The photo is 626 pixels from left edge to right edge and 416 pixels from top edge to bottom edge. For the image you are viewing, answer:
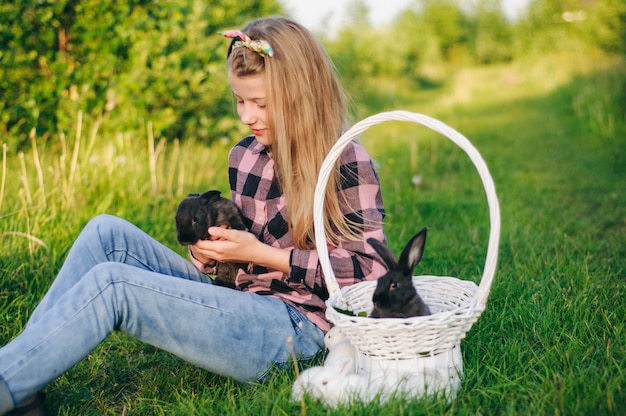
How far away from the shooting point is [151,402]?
2.51m

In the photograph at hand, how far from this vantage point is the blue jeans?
2.10m

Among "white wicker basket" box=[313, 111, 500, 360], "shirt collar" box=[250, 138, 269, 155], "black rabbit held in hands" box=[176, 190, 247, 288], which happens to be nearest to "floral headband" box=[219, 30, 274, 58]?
"shirt collar" box=[250, 138, 269, 155]

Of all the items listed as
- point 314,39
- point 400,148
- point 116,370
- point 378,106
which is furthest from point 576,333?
point 378,106

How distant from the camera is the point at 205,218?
111 inches

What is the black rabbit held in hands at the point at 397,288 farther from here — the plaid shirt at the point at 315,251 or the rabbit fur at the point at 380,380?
the plaid shirt at the point at 315,251

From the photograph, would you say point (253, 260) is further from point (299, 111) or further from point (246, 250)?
point (299, 111)

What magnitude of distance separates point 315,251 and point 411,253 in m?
0.48

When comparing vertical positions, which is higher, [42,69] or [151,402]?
[42,69]

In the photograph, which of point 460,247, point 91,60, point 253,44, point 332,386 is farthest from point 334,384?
point 91,60

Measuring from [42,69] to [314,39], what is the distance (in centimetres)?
437

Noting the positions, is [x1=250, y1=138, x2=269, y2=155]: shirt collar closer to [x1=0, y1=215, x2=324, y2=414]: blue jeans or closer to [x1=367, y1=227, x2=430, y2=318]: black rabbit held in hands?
[x1=0, y1=215, x2=324, y2=414]: blue jeans

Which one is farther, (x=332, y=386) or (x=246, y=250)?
(x=246, y=250)

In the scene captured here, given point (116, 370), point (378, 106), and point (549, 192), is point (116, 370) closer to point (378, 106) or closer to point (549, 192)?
point (549, 192)

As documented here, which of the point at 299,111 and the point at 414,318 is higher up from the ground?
the point at 299,111
